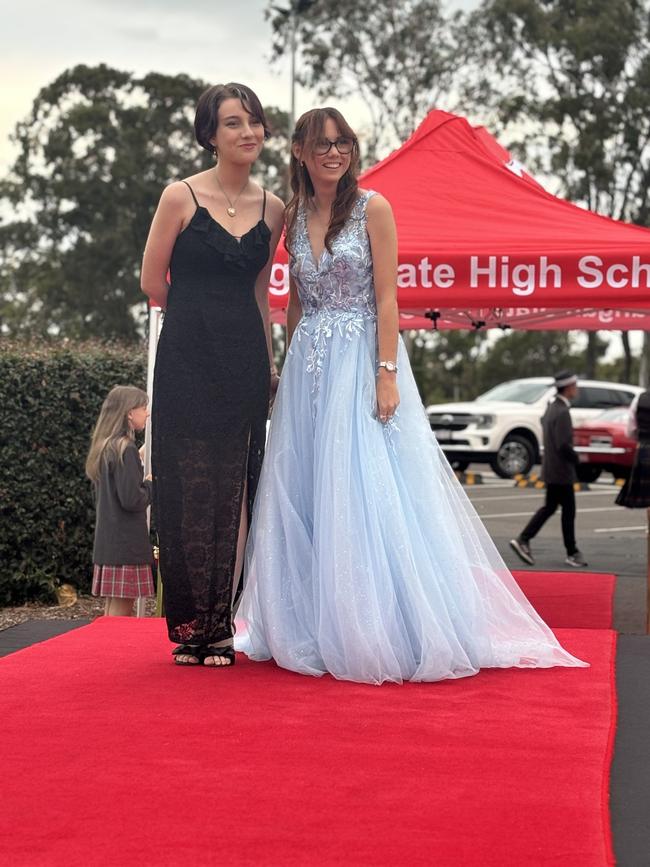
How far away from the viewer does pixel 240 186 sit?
5.31 m

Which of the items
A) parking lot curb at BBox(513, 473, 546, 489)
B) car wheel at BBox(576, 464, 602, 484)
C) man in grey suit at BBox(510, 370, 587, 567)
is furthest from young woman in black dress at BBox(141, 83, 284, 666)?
car wheel at BBox(576, 464, 602, 484)

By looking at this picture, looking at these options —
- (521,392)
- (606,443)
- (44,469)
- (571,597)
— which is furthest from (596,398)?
(44,469)

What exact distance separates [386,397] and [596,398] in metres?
19.6

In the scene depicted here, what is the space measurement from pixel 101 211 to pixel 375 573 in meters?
36.7

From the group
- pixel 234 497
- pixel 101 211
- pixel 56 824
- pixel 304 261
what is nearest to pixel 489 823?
pixel 56 824

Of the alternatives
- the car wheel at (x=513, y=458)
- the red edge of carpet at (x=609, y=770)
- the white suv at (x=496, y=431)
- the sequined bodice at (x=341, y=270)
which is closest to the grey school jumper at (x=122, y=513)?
the sequined bodice at (x=341, y=270)

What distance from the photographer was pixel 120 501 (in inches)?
291

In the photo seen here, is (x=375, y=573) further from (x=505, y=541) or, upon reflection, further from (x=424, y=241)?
(x=505, y=541)

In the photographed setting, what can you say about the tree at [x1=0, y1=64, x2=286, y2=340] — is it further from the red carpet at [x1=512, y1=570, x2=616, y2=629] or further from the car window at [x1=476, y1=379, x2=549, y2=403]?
the red carpet at [x1=512, y1=570, x2=616, y2=629]

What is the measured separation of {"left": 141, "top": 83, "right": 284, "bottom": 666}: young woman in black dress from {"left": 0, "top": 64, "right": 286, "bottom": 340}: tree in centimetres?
3481

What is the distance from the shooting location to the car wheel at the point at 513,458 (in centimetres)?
2308

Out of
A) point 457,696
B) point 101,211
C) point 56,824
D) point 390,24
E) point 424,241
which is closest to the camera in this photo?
point 56,824

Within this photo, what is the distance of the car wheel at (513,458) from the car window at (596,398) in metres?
1.47

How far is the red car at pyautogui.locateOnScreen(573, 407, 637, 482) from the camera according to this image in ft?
72.0
